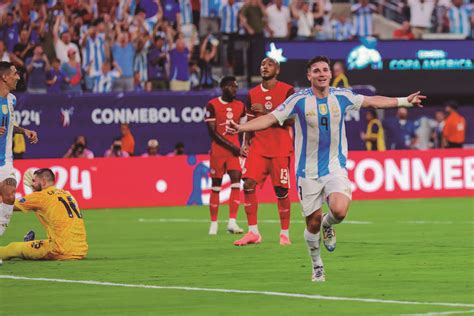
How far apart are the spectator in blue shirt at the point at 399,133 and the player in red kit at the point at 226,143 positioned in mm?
13476

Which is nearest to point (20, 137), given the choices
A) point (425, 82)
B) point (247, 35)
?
point (247, 35)

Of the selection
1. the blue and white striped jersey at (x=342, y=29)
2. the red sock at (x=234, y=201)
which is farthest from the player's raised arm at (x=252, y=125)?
the blue and white striped jersey at (x=342, y=29)

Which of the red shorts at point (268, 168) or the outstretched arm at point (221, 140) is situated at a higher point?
the outstretched arm at point (221, 140)

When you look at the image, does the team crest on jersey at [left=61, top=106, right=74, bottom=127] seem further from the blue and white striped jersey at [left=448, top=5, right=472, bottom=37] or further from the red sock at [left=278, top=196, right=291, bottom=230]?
the red sock at [left=278, top=196, right=291, bottom=230]

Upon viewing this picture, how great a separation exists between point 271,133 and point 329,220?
4.91 metres

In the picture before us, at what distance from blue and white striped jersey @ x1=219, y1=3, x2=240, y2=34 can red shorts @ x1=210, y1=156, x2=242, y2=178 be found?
40.4 ft

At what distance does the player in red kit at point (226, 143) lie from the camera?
20.8 meters

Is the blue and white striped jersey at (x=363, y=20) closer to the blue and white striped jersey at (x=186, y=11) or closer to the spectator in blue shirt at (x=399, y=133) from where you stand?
the spectator in blue shirt at (x=399, y=133)

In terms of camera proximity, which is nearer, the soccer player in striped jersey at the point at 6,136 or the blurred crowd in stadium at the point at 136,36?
the soccer player in striped jersey at the point at 6,136

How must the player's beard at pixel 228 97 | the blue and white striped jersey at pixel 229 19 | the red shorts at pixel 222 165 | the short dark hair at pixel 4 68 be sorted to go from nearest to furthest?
the short dark hair at pixel 4 68 → the player's beard at pixel 228 97 → the red shorts at pixel 222 165 → the blue and white striped jersey at pixel 229 19

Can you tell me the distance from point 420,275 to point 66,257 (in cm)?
475

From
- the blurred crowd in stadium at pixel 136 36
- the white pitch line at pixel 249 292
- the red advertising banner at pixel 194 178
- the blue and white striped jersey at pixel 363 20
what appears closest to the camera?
the white pitch line at pixel 249 292

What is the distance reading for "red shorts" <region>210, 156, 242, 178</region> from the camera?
21.0m

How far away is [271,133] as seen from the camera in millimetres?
18766
